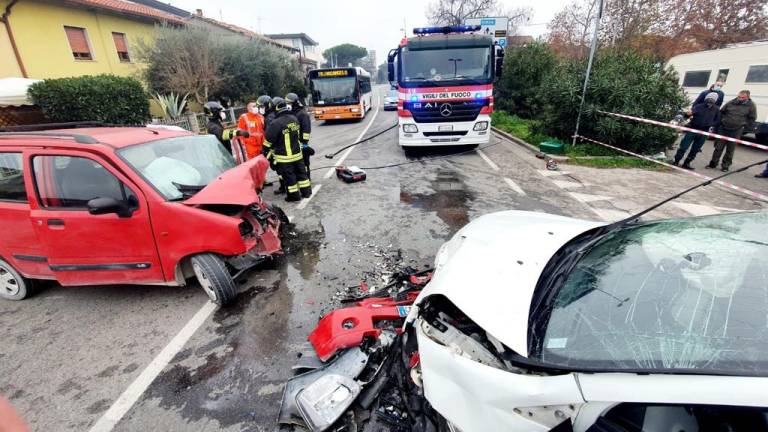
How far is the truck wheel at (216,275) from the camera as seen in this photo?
3.31 m

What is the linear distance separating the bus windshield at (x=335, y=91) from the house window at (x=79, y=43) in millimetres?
10185

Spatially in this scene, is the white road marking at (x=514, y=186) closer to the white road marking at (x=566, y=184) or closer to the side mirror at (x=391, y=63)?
the white road marking at (x=566, y=184)

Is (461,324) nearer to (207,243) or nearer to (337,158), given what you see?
(207,243)

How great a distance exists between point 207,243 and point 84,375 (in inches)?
52.9

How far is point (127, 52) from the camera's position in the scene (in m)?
18.0

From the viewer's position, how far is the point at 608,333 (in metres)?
1.43

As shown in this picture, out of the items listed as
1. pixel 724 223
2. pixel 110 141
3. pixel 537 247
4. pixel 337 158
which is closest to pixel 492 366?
pixel 537 247

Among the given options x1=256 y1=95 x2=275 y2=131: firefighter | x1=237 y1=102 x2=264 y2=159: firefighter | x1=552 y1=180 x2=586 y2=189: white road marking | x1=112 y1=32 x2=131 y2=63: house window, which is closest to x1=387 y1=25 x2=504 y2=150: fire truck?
x1=552 y1=180 x2=586 y2=189: white road marking

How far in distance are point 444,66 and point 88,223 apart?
26.9ft

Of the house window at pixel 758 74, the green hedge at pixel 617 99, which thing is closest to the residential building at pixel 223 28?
the green hedge at pixel 617 99

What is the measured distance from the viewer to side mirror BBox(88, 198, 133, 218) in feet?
9.82

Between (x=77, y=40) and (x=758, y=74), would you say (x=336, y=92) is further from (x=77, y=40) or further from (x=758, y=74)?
(x=758, y=74)

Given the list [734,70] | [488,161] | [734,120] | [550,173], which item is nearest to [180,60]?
[488,161]

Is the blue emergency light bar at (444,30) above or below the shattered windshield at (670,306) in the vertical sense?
above
